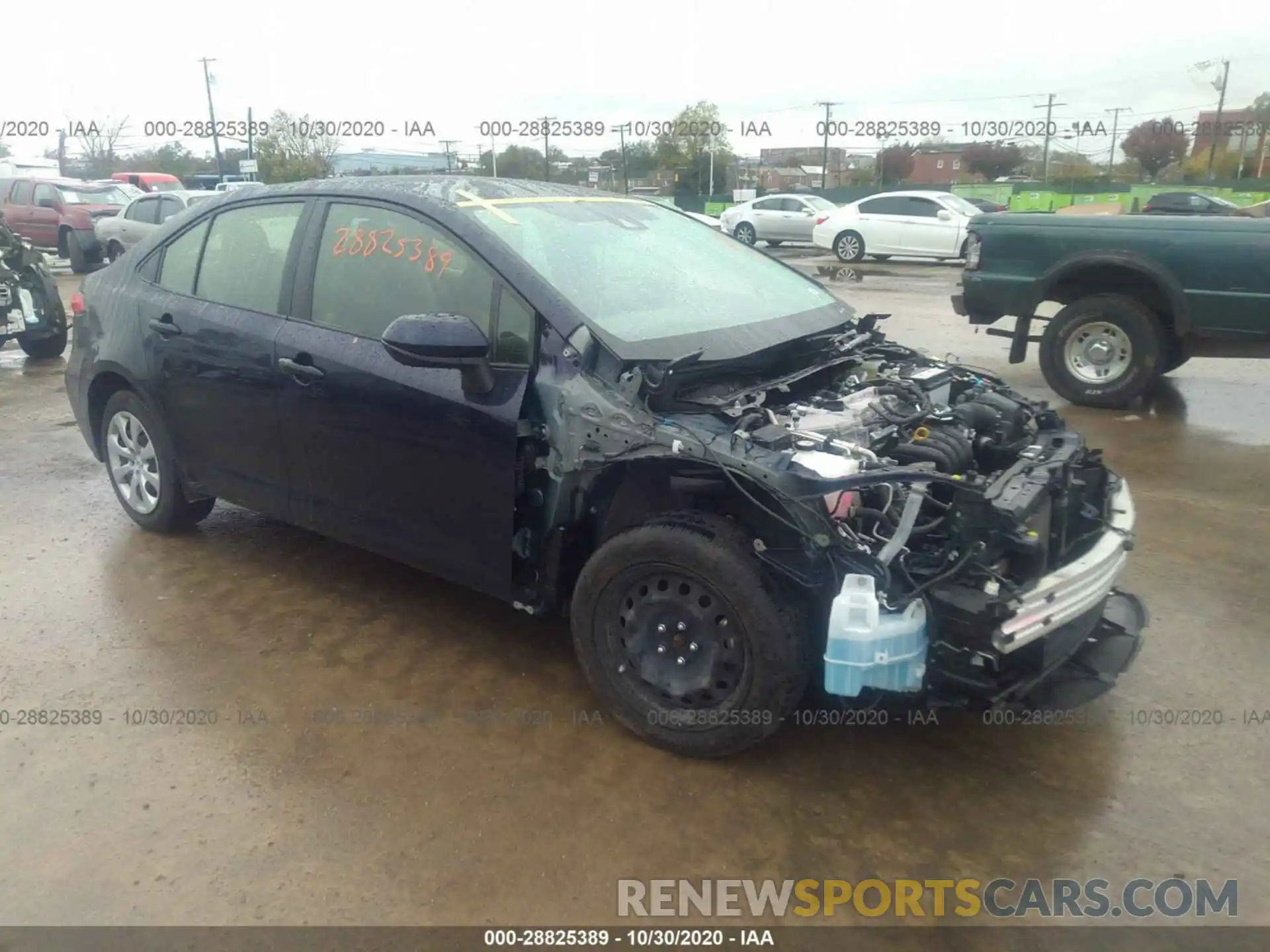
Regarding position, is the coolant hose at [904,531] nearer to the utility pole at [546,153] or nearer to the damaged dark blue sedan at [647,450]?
the damaged dark blue sedan at [647,450]

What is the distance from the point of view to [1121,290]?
7.31 m

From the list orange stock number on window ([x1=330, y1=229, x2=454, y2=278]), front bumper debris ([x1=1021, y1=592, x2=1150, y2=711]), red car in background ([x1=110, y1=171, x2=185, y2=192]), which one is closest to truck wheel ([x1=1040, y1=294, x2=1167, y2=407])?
front bumper debris ([x1=1021, y1=592, x2=1150, y2=711])

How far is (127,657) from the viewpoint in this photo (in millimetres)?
3805

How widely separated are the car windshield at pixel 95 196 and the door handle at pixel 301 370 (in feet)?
64.5

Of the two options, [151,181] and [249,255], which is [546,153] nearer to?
[151,181]

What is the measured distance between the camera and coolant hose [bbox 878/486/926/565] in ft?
9.12

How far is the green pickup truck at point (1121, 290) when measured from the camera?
681cm

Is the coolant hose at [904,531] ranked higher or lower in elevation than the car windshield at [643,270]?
lower

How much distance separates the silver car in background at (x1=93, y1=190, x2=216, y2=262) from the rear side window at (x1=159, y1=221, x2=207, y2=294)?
14448 mm

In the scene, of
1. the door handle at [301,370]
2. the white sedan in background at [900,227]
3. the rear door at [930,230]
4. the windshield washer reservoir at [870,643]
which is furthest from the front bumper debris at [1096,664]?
the rear door at [930,230]

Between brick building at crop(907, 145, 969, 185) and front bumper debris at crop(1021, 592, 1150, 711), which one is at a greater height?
brick building at crop(907, 145, 969, 185)

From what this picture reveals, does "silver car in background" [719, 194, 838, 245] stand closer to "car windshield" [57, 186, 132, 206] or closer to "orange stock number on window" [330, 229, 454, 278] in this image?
"car windshield" [57, 186, 132, 206]

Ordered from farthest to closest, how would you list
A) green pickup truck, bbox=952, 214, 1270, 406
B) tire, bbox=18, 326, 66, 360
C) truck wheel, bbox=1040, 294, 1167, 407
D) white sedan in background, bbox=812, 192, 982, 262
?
1. white sedan in background, bbox=812, 192, 982, 262
2. tire, bbox=18, 326, 66, 360
3. truck wheel, bbox=1040, 294, 1167, 407
4. green pickup truck, bbox=952, 214, 1270, 406

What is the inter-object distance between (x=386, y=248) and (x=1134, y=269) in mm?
5670
